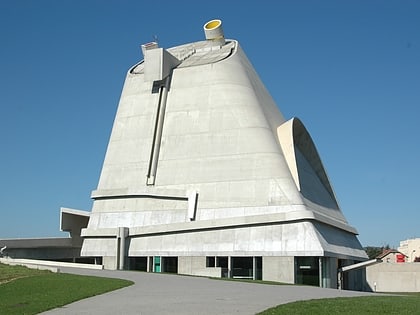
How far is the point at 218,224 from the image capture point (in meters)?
36.4

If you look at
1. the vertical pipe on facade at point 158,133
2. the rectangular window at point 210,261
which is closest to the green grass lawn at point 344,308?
the rectangular window at point 210,261

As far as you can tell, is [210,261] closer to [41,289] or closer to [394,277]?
[41,289]

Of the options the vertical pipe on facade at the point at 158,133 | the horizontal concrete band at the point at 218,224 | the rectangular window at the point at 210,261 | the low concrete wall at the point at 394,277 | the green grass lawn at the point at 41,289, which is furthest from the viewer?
the low concrete wall at the point at 394,277

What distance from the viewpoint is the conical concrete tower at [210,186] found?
3506 cm

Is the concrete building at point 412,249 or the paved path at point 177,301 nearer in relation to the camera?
the paved path at point 177,301

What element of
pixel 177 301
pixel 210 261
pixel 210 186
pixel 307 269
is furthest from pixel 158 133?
pixel 177 301

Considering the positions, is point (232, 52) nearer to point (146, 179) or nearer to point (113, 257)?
point (146, 179)

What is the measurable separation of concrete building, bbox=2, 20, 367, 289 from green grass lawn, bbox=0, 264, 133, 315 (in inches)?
445

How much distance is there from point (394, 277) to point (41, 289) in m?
44.9

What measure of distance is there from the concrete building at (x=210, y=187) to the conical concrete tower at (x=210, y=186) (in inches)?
3.1

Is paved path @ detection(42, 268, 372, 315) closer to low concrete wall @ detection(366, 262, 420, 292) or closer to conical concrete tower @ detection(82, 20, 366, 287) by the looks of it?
conical concrete tower @ detection(82, 20, 366, 287)

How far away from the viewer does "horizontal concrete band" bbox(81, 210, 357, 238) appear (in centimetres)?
3483

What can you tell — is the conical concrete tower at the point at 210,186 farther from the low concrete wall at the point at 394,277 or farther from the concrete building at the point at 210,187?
the low concrete wall at the point at 394,277

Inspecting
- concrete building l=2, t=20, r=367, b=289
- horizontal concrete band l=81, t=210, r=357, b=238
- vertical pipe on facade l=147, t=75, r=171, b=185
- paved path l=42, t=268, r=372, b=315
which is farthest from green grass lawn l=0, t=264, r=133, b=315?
vertical pipe on facade l=147, t=75, r=171, b=185
